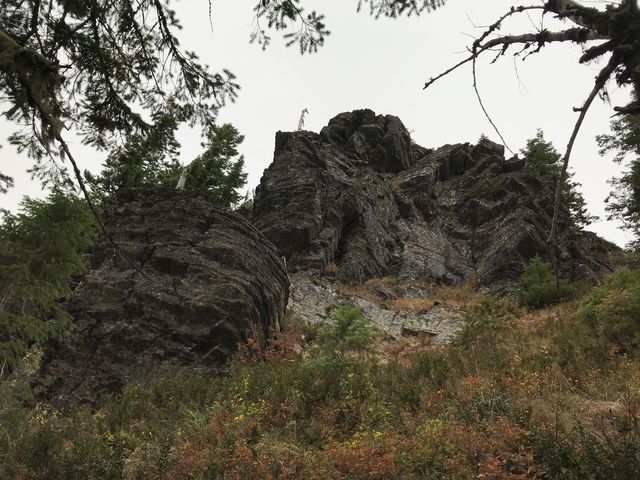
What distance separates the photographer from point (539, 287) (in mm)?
17781

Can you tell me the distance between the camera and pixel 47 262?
6918 mm

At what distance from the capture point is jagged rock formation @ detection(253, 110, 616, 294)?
23.3 meters

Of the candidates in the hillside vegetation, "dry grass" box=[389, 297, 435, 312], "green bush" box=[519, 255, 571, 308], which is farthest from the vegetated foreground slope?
"green bush" box=[519, 255, 571, 308]

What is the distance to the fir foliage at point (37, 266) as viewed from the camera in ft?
18.6

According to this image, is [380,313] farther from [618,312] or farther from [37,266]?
[37,266]

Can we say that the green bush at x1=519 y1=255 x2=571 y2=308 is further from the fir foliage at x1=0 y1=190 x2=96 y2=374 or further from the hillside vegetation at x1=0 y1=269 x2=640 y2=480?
the fir foliage at x1=0 y1=190 x2=96 y2=374

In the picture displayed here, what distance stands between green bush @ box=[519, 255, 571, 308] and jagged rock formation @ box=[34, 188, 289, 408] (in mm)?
9821

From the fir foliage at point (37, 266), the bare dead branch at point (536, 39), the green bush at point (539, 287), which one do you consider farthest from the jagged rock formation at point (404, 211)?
the bare dead branch at point (536, 39)

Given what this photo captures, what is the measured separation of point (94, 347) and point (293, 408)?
18.0 feet

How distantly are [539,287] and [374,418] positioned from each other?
44.9 feet

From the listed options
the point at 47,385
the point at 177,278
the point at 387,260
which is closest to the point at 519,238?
the point at 387,260

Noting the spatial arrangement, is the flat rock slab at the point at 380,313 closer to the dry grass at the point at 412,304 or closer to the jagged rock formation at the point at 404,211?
the dry grass at the point at 412,304

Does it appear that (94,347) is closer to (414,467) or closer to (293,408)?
(293,408)

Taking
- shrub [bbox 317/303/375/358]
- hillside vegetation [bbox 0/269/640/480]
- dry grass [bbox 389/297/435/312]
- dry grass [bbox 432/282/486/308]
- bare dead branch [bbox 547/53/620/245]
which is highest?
dry grass [bbox 432/282/486/308]
